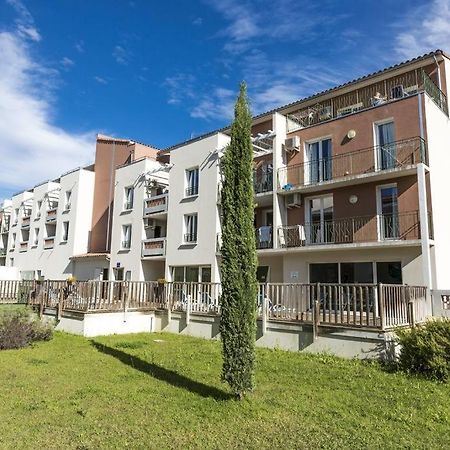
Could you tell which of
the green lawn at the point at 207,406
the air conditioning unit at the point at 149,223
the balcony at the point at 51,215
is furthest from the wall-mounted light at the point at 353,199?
the balcony at the point at 51,215

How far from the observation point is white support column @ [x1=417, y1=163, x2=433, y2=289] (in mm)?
15242

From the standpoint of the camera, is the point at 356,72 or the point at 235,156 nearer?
the point at 235,156

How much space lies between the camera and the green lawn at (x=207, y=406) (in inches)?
235

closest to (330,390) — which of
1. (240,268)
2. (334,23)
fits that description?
(240,268)

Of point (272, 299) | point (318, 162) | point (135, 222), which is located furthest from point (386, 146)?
point (135, 222)

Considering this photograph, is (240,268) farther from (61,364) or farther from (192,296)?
(192,296)

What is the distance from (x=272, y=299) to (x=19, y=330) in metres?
8.72

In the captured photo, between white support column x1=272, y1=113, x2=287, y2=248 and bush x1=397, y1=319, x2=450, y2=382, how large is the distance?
10.5 m

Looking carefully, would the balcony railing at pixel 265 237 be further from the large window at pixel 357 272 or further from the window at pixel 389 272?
the window at pixel 389 272

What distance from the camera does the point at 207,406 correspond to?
740 centimetres

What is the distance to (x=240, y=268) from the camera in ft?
26.2

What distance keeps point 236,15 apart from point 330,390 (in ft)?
37.5

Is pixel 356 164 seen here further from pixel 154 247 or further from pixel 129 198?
pixel 129 198

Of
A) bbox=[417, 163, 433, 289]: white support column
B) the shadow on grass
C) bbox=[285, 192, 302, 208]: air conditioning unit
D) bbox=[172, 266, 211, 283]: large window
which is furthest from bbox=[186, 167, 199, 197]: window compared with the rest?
the shadow on grass
